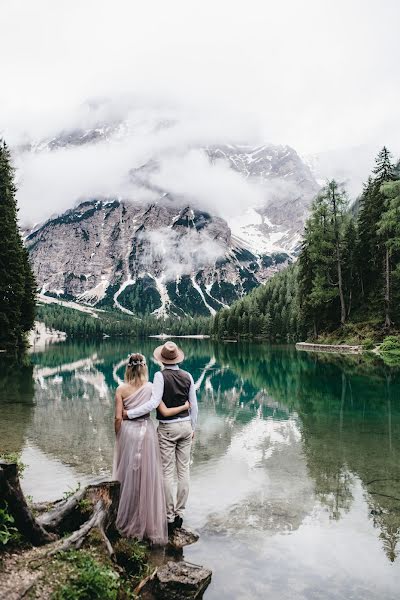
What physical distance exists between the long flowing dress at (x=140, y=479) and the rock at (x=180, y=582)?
4.46 ft

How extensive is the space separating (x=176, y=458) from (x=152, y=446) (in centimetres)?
92

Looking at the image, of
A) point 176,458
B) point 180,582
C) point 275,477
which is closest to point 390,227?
point 275,477

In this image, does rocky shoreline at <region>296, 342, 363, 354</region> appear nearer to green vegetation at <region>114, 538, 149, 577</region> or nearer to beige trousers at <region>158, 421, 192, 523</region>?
beige trousers at <region>158, 421, 192, 523</region>

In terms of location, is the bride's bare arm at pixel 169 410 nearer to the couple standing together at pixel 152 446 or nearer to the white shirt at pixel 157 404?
the couple standing together at pixel 152 446

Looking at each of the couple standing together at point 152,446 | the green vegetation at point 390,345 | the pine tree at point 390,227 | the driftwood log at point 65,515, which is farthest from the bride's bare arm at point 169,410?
the pine tree at point 390,227

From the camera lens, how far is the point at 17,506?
20.6 ft

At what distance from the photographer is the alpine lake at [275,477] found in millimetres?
7168

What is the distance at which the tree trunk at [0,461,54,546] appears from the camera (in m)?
6.11

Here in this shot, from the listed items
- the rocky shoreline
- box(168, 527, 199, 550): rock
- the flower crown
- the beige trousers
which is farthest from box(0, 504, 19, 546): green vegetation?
the rocky shoreline

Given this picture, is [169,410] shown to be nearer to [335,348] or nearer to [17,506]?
[17,506]

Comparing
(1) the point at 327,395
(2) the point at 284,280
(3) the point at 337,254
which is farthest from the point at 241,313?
(1) the point at 327,395

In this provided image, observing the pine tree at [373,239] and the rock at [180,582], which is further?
the pine tree at [373,239]

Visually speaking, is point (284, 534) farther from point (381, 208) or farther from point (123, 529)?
point (381, 208)

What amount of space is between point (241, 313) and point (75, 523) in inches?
5698
